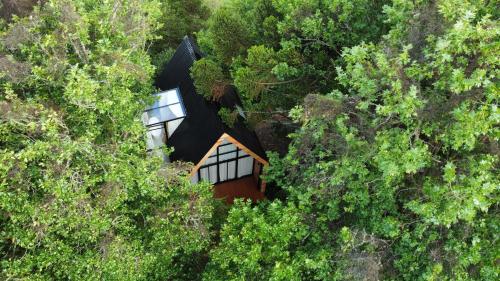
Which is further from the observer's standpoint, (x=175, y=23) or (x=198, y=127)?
(x=175, y=23)

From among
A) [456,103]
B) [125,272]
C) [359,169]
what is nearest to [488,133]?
[456,103]

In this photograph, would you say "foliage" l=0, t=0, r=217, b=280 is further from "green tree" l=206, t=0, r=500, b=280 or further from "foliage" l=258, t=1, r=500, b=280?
"foliage" l=258, t=1, r=500, b=280

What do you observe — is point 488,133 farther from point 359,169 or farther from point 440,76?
point 359,169

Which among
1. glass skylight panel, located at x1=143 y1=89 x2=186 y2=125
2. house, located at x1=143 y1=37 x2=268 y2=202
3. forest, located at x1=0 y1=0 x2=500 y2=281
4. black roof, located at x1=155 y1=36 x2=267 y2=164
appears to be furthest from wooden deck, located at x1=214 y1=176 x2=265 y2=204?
forest, located at x1=0 y1=0 x2=500 y2=281

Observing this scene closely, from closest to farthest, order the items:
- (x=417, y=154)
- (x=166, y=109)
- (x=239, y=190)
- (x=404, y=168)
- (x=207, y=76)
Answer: (x=417, y=154) → (x=404, y=168) → (x=207, y=76) → (x=166, y=109) → (x=239, y=190)

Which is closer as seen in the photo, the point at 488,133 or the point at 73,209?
the point at 488,133

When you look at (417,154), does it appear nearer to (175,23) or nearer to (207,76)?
(207,76)

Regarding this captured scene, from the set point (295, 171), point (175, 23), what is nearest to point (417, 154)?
point (295, 171)

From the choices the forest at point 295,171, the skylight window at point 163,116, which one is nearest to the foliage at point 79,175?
the forest at point 295,171
